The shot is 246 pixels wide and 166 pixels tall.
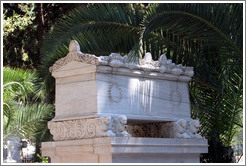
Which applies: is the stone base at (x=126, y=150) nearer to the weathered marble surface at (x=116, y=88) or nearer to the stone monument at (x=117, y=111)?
the stone monument at (x=117, y=111)

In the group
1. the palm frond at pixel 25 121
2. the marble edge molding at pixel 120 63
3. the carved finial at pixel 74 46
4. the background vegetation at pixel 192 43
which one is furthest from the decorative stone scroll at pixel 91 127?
the palm frond at pixel 25 121

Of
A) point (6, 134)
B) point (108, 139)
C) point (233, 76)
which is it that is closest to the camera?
point (108, 139)

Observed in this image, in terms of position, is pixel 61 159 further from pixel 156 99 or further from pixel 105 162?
pixel 156 99

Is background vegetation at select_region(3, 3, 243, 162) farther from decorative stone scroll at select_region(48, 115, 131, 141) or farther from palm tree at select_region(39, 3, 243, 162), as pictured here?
decorative stone scroll at select_region(48, 115, 131, 141)

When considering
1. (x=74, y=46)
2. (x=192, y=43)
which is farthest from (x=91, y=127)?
(x=192, y=43)

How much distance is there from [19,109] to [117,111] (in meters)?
3.80

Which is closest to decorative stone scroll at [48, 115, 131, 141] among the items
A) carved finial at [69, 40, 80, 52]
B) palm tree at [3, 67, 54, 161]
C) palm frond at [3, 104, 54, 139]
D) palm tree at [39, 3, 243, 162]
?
carved finial at [69, 40, 80, 52]

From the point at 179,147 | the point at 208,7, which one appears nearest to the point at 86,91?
the point at 179,147

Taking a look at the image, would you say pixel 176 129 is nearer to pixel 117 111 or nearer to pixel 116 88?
pixel 117 111

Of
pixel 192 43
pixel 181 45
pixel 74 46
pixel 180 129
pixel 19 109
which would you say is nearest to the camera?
pixel 74 46

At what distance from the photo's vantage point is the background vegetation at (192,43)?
7391mm

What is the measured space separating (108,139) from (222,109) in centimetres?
414

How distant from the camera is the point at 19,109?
9.77 m

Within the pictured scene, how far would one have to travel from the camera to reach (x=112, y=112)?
21.4ft
